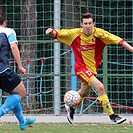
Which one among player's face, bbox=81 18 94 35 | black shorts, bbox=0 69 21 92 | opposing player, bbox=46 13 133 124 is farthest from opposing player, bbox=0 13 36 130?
player's face, bbox=81 18 94 35

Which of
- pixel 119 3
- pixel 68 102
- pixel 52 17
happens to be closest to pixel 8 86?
pixel 68 102

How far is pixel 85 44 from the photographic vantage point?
35.7 ft

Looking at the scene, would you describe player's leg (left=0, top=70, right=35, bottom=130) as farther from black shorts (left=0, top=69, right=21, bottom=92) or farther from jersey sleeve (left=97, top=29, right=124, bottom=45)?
jersey sleeve (left=97, top=29, right=124, bottom=45)

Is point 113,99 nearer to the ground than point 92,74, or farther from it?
nearer to the ground

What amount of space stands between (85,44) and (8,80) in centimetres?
233

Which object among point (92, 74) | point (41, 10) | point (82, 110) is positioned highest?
point (41, 10)

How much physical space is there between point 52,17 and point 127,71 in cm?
209

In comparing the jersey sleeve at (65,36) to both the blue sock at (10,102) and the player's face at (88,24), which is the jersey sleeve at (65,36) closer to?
the player's face at (88,24)

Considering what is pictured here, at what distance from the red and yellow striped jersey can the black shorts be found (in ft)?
6.59

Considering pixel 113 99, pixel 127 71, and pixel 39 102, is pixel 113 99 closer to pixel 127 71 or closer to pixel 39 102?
pixel 127 71

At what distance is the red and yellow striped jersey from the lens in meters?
10.8

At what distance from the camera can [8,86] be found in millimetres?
8961

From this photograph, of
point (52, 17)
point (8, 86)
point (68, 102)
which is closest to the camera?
point (8, 86)

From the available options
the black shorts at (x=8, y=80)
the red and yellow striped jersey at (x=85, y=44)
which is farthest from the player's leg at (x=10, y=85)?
the red and yellow striped jersey at (x=85, y=44)
